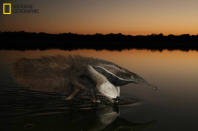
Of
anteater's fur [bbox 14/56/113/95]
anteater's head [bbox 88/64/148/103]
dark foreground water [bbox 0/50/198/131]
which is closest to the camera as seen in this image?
dark foreground water [bbox 0/50/198/131]

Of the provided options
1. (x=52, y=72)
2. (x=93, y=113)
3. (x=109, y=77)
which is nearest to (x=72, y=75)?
(x=52, y=72)

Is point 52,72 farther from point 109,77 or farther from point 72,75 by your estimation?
point 109,77

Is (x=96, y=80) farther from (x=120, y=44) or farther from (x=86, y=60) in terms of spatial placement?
(x=120, y=44)

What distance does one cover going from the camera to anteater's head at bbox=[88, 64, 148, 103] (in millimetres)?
7980

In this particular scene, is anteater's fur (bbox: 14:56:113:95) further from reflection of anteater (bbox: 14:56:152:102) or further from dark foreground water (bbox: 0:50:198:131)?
Result: dark foreground water (bbox: 0:50:198:131)

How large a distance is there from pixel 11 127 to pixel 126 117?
134 inches

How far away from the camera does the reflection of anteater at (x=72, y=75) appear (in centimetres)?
806

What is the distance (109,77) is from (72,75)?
52.4 inches

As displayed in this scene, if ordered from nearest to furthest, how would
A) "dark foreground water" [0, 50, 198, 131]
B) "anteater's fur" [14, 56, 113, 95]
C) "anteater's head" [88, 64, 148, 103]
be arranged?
"dark foreground water" [0, 50, 198, 131] → "anteater's head" [88, 64, 148, 103] → "anteater's fur" [14, 56, 113, 95]

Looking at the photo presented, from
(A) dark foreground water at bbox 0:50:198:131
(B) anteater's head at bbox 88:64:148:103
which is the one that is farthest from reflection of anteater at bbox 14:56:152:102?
(A) dark foreground water at bbox 0:50:198:131

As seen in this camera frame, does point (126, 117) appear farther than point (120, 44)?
No

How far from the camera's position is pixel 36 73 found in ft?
29.1

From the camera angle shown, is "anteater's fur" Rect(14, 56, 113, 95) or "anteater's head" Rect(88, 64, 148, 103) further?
"anteater's fur" Rect(14, 56, 113, 95)

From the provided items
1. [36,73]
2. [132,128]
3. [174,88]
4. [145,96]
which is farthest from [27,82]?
[174,88]
